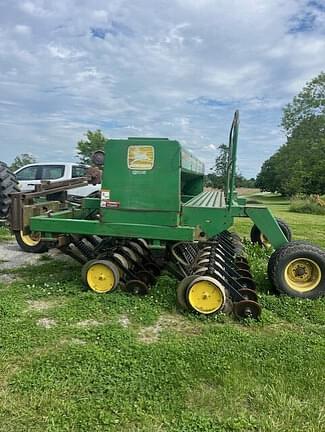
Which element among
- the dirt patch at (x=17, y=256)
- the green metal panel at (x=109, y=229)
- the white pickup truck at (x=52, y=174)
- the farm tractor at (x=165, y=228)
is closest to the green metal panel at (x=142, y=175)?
the farm tractor at (x=165, y=228)

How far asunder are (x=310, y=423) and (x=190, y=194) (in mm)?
5202

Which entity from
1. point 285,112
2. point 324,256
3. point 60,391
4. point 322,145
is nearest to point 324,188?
point 322,145

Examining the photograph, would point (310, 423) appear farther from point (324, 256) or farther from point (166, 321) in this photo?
point (324, 256)

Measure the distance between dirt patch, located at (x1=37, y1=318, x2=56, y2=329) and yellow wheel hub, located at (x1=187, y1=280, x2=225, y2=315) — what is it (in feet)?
4.18

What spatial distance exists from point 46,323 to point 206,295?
1483 mm

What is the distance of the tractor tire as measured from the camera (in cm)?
713

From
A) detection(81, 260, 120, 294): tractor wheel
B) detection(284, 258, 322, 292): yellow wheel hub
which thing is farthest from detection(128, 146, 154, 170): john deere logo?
detection(284, 258, 322, 292): yellow wheel hub

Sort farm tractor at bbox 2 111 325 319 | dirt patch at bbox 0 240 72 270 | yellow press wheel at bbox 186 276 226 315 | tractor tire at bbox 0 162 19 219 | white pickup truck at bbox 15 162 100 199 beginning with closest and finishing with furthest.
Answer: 1. yellow press wheel at bbox 186 276 226 315
2. farm tractor at bbox 2 111 325 319
3. dirt patch at bbox 0 240 72 270
4. tractor tire at bbox 0 162 19 219
5. white pickup truck at bbox 15 162 100 199

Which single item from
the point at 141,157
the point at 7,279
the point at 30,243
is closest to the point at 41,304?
the point at 7,279

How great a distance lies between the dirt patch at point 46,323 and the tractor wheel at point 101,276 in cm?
74

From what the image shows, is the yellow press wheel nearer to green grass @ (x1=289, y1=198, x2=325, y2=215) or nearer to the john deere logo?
the john deere logo

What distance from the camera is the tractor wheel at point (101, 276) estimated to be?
4070 millimetres

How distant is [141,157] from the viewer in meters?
3.93

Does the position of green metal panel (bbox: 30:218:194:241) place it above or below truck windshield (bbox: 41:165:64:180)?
below
